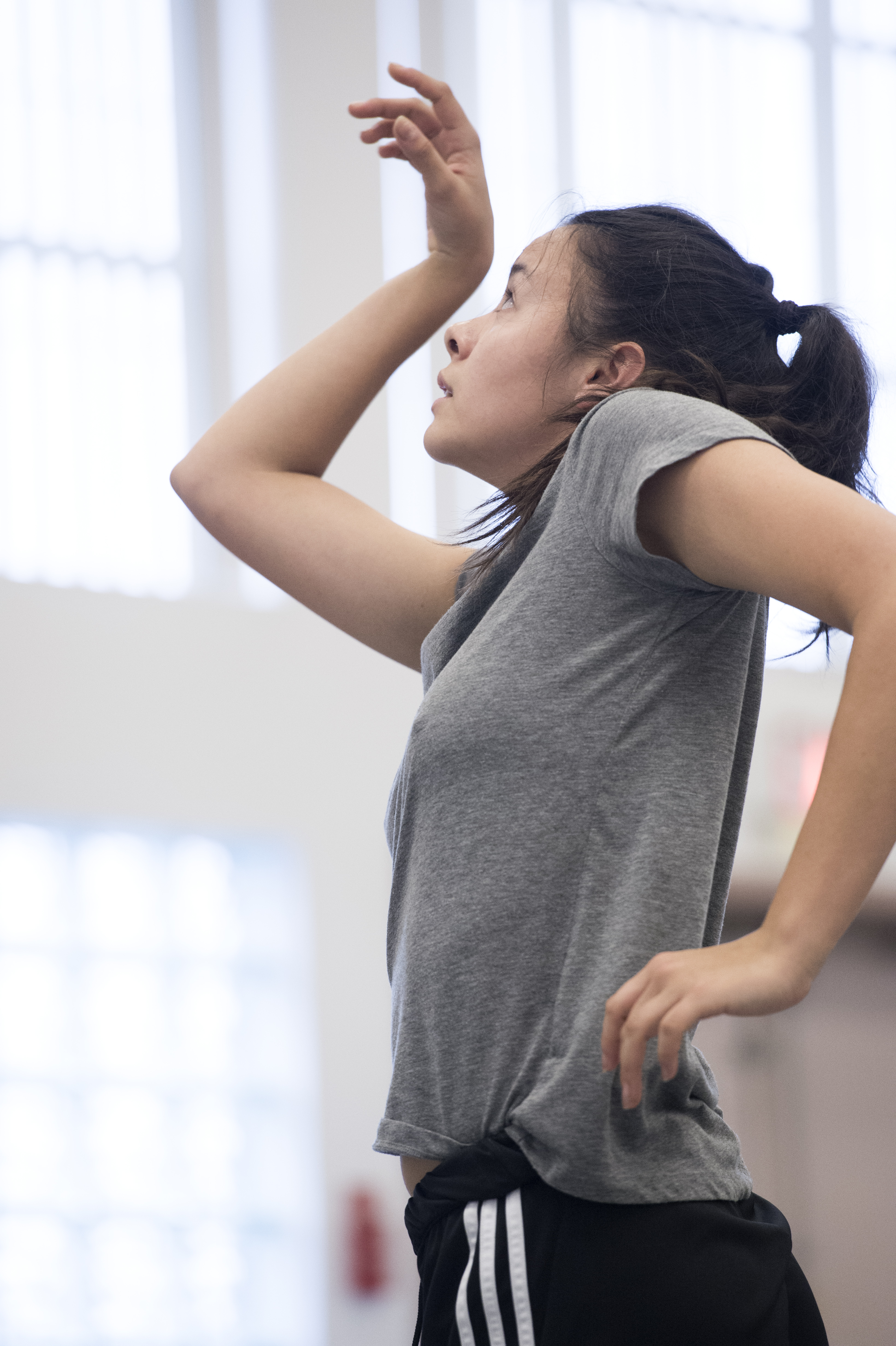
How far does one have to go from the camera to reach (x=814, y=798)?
1.97ft

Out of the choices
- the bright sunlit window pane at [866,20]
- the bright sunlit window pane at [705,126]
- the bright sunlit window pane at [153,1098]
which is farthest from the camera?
the bright sunlit window pane at [866,20]

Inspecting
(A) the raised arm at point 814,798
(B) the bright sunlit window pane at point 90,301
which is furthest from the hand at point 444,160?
(B) the bright sunlit window pane at point 90,301

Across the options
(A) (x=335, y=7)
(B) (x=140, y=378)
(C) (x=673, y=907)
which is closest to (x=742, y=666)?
(C) (x=673, y=907)

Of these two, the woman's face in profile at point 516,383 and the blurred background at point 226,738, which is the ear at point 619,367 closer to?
the woman's face in profile at point 516,383

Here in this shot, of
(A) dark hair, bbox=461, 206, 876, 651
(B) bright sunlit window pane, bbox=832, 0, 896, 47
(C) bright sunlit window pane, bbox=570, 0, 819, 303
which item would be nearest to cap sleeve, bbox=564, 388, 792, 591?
(A) dark hair, bbox=461, 206, 876, 651

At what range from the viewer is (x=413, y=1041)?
2.41 ft

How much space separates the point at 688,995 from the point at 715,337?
51 cm

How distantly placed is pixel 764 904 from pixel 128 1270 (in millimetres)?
1492

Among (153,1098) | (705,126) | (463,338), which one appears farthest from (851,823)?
(705,126)

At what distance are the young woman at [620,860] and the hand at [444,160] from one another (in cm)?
30

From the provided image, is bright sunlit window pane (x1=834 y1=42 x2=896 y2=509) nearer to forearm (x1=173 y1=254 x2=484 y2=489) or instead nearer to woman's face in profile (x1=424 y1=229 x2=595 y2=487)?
forearm (x1=173 y1=254 x2=484 y2=489)

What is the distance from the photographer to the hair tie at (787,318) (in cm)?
92

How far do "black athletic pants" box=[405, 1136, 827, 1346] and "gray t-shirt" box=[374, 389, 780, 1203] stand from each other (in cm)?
2

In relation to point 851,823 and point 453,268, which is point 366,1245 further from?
point 851,823
